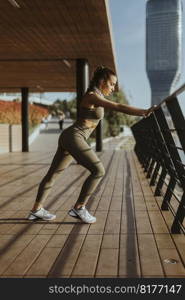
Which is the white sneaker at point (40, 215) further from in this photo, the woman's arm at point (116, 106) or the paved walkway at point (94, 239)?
the woman's arm at point (116, 106)

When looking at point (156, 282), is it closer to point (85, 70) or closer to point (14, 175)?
point (14, 175)

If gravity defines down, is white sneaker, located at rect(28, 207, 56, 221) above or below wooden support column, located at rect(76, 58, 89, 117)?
below

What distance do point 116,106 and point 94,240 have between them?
3.93ft

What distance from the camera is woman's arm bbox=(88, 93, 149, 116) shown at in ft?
12.9

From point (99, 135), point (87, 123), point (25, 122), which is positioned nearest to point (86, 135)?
point (87, 123)

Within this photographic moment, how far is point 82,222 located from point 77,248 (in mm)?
1028

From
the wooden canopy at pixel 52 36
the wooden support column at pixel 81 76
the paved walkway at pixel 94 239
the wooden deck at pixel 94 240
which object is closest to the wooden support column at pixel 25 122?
the wooden canopy at pixel 52 36

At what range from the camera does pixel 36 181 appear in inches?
331

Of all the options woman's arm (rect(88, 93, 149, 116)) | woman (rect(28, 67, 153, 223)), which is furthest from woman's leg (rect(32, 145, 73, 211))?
woman's arm (rect(88, 93, 149, 116))

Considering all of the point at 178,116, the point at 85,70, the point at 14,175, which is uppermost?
the point at 85,70

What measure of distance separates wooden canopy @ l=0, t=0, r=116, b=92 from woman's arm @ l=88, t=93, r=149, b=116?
170 inches

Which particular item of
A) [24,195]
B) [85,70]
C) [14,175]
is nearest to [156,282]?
[24,195]

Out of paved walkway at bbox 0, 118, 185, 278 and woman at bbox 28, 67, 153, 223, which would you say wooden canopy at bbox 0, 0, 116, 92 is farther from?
woman at bbox 28, 67, 153, 223

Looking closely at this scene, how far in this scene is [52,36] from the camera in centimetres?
1041
